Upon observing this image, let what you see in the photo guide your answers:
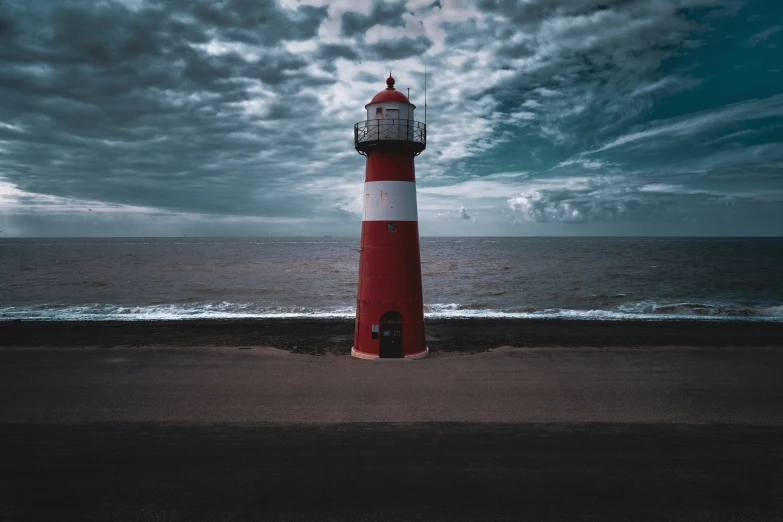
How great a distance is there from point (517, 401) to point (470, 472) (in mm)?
Result: 3414

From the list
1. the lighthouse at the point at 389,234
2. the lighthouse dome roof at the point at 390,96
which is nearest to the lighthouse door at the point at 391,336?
the lighthouse at the point at 389,234

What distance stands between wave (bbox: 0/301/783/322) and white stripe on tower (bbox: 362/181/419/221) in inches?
466

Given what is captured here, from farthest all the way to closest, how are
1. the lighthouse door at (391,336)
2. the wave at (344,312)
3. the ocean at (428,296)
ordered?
1. the ocean at (428,296)
2. the wave at (344,312)
3. the lighthouse door at (391,336)

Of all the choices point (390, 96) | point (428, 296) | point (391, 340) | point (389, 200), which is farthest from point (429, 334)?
point (428, 296)

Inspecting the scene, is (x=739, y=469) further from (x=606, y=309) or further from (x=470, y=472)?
(x=606, y=309)

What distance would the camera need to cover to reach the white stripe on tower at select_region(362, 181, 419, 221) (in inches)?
477

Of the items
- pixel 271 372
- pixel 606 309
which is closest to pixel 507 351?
pixel 271 372

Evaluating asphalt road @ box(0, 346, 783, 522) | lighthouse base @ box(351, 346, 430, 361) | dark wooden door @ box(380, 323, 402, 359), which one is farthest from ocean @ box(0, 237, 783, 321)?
asphalt road @ box(0, 346, 783, 522)

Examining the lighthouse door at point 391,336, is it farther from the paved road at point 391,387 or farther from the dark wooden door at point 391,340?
the paved road at point 391,387

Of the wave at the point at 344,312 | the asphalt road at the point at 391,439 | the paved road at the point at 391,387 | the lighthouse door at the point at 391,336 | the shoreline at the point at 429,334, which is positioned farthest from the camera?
the wave at the point at 344,312

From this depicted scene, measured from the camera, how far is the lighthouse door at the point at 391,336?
41.7ft

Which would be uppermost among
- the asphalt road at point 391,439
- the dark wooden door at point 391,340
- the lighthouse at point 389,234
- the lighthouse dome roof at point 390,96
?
the lighthouse dome roof at point 390,96

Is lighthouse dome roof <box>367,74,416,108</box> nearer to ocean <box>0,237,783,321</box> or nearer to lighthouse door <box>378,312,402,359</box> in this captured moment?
lighthouse door <box>378,312,402,359</box>

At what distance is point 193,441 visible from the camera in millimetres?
8016
